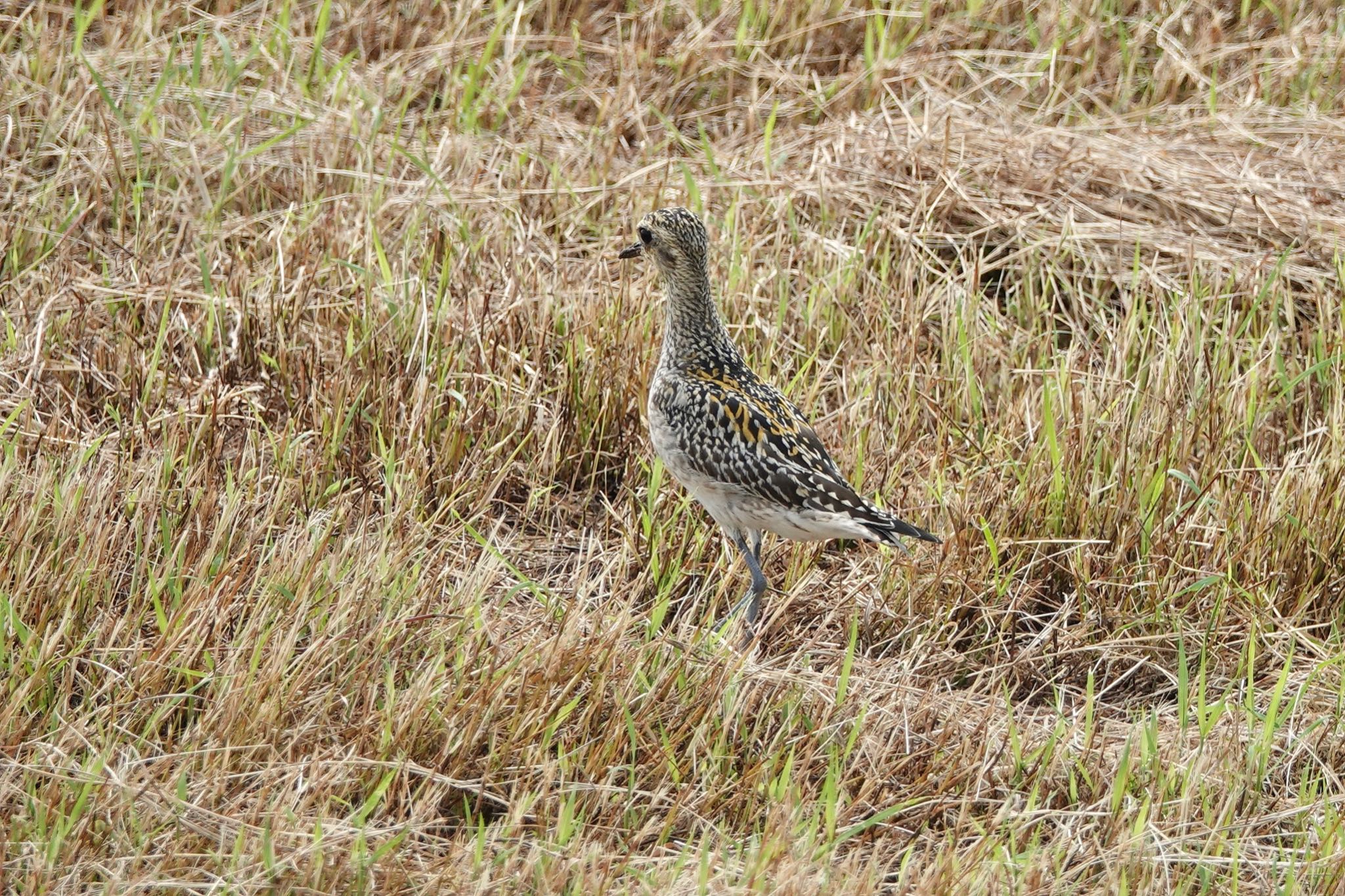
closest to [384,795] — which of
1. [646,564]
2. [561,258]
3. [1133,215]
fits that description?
[646,564]

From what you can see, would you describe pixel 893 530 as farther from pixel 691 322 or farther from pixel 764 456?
pixel 691 322

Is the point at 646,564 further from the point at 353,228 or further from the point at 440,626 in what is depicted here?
the point at 353,228

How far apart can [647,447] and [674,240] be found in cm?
89

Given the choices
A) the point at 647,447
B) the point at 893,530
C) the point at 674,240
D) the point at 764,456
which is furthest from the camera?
the point at 647,447

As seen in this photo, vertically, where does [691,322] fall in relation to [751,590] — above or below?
above

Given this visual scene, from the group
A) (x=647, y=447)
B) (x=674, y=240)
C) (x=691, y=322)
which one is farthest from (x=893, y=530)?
(x=647, y=447)

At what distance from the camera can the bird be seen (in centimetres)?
478

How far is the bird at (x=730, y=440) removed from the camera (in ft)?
15.7

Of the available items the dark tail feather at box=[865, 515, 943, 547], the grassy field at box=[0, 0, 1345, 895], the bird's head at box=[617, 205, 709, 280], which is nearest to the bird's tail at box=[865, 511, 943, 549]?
the dark tail feather at box=[865, 515, 943, 547]

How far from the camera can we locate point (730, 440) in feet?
16.0

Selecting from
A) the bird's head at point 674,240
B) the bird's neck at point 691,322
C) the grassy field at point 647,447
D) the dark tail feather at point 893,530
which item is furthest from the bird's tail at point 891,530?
the bird's head at point 674,240

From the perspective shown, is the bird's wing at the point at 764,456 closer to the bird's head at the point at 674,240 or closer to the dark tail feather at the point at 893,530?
the dark tail feather at the point at 893,530

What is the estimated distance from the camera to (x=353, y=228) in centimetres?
677

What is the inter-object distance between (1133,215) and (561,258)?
2528 millimetres
